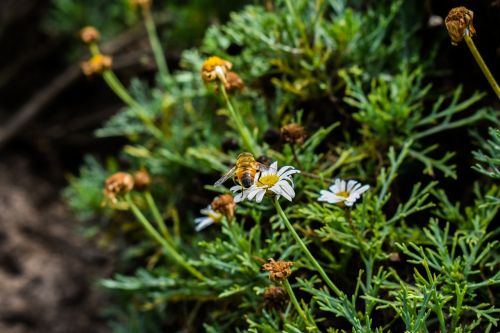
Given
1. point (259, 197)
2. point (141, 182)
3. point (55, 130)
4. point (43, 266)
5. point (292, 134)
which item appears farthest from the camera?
point (55, 130)

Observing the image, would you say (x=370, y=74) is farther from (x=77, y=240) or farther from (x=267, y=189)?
(x=77, y=240)

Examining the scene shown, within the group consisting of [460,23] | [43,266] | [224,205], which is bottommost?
[43,266]

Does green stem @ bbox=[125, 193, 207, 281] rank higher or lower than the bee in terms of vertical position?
lower

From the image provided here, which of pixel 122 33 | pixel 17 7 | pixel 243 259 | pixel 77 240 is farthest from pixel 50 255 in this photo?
pixel 243 259

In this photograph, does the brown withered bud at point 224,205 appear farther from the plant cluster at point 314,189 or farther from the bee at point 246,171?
the bee at point 246,171

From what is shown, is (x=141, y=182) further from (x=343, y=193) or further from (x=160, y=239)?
(x=343, y=193)

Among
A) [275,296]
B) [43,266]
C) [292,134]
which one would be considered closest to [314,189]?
[292,134]

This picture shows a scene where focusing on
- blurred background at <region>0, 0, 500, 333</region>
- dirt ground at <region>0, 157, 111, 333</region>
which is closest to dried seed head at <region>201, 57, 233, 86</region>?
blurred background at <region>0, 0, 500, 333</region>

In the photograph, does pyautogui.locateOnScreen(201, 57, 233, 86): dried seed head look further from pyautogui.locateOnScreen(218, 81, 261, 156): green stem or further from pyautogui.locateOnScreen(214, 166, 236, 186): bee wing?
pyautogui.locateOnScreen(214, 166, 236, 186): bee wing
